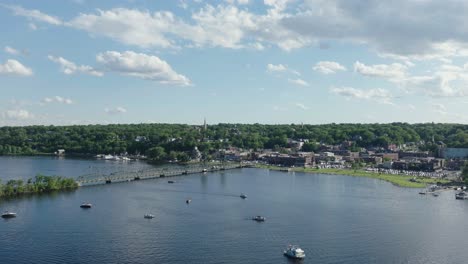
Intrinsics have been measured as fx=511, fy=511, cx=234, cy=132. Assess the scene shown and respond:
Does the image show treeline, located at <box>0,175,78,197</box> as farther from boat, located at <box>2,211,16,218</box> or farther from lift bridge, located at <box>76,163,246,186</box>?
boat, located at <box>2,211,16,218</box>

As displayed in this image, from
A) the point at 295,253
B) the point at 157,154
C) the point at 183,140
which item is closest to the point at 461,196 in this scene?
the point at 295,253

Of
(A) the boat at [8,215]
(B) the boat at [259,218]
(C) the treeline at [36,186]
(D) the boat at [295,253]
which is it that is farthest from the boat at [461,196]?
(A) the boat at [8,215]

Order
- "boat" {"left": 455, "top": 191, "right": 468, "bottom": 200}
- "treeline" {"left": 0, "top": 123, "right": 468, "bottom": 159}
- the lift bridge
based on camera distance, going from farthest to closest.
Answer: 1. "treeline" {"left": 0, "top": 123, "right": 468, "bottom": 159}
2. the lift bridge
3. "boat" {"left": 455, "top": 191, "right": 468, "bottom": 200}

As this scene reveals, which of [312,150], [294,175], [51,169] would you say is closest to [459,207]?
[294,175]

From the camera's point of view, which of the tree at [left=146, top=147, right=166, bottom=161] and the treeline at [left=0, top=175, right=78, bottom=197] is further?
the tree at [left=146, top=147, right=166, bottom=161]

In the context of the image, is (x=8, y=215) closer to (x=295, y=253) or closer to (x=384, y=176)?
(x=295, y=253)

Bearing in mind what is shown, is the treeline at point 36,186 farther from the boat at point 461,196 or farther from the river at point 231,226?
the boat at point 461,196

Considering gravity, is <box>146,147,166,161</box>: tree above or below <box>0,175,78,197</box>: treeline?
above

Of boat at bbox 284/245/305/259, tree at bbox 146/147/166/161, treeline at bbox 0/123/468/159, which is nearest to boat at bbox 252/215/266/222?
boat at bbox 284/245/305/259
